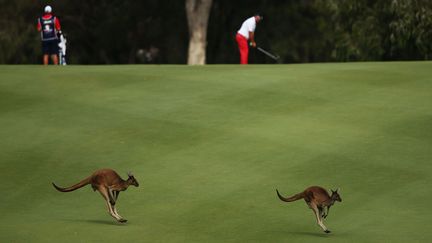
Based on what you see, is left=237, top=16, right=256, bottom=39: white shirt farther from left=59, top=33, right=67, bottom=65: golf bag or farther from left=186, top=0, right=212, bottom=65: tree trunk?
left=186, top=0, right=212, bottom=65: tree trunk

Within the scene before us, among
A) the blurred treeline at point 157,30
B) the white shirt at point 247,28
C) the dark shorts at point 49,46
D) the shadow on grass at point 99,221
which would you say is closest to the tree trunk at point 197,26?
the blurred treeline at point 157,30

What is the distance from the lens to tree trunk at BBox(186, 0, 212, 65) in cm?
5012

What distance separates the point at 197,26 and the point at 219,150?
100 feet

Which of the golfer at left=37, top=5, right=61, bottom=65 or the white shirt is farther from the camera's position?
the golfer at left=37, top=5, right=61, bottom=65

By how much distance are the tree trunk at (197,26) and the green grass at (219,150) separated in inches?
836

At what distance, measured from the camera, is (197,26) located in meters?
50.4

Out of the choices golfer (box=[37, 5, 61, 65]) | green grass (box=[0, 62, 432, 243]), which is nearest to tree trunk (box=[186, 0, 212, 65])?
golfer (box=[37, 5, 61, 65])

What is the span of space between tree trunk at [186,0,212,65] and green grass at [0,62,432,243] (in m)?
21.2

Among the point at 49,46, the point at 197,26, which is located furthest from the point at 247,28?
the point at 197,26

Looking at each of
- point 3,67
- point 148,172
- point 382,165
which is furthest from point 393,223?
point 3,67

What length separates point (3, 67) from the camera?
30.2m

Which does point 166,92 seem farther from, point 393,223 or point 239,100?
point 393,223

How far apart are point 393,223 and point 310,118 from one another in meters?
6.95

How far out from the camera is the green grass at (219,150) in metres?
15.9
